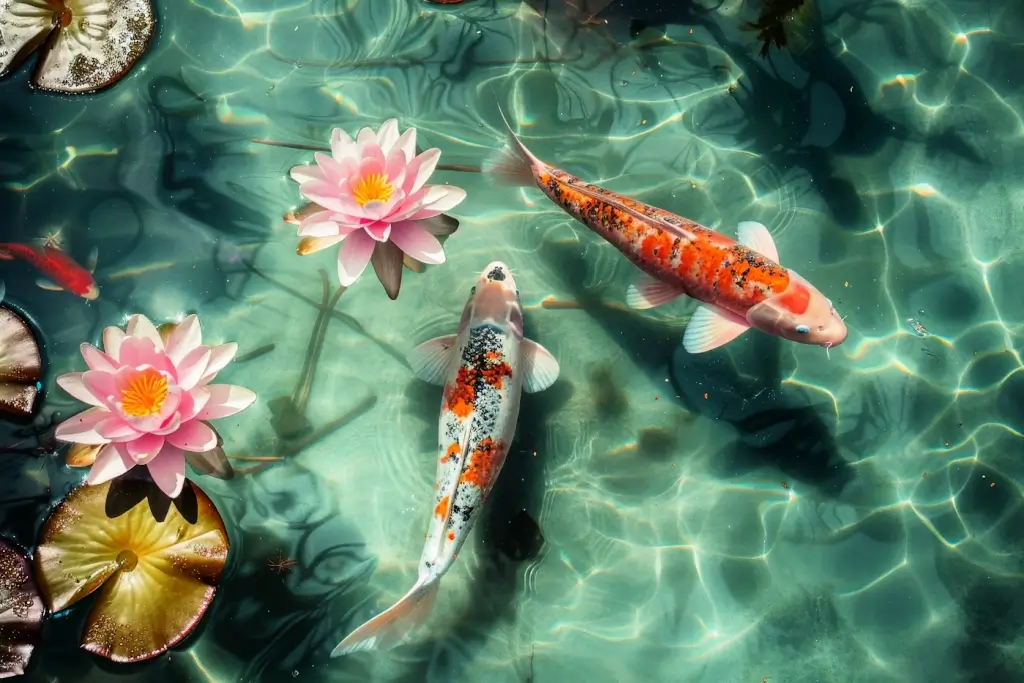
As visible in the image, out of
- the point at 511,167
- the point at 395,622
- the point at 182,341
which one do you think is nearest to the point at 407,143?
the point at 511,167

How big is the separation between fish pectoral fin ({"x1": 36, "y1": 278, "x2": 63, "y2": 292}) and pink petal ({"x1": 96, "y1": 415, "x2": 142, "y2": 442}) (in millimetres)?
1326

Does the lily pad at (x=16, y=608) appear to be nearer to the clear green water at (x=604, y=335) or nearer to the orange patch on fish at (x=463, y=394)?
the clear green water at (x=604, y=335)

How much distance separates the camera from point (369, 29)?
4.00m

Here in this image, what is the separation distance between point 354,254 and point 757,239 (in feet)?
6.09

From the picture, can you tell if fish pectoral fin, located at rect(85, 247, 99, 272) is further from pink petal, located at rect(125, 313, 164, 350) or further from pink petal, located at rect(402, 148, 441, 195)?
pink petal, located at rect(402, 148, 441, 195)

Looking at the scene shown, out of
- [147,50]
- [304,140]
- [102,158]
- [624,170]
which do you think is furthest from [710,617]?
[147,50]

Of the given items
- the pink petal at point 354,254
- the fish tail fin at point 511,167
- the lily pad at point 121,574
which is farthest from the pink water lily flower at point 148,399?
the fish tail fin at point 511,167

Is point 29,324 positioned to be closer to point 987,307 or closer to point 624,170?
point 624,170

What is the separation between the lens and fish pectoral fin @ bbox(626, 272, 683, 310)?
3434 mm

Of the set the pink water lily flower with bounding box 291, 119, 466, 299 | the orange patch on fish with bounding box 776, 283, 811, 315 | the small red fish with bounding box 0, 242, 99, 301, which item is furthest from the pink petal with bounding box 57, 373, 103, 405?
the orange patch on fish with bounding box 776, 283, 811, 315

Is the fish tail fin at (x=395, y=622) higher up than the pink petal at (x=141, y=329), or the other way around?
the pink petal at (x=141, y=329)

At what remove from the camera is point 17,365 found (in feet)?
10.7

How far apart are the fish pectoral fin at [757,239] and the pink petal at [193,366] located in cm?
238

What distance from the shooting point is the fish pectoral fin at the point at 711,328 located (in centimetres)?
327
